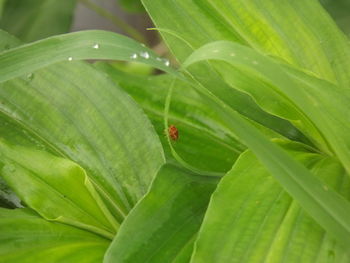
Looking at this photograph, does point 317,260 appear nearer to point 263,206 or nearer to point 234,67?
point 263,206

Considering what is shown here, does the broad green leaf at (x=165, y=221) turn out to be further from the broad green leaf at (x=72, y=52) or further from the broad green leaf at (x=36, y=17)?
the broad green leaf at (x=36, y=17)

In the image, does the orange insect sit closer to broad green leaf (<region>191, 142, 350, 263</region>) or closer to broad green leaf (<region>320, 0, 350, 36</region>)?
broad green leaf (<region>191, 142, 350, 263</region>)

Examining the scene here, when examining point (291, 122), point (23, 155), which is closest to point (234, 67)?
point (291, 122)

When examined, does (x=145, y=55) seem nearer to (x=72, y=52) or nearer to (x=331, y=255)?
(x=72, y=52)

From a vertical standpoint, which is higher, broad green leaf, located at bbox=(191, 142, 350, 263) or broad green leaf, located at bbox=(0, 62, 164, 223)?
broad green leaf, located at bbox=(0, 62, 164, 223)

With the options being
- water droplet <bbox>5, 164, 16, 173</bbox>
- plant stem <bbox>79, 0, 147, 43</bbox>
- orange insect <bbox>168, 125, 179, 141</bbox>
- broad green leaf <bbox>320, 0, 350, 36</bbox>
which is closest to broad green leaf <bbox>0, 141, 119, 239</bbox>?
water droplet <bbox>5, 164, 16, 173</bbox>

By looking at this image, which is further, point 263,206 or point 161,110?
point 161,110

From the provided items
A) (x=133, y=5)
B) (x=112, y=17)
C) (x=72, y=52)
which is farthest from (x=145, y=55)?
(x=112, y=17)
